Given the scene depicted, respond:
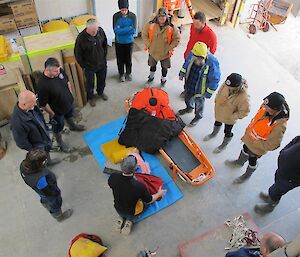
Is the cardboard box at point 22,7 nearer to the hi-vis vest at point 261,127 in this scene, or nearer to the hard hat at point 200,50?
the hard hat at point 200,50

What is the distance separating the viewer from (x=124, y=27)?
16.9 feet

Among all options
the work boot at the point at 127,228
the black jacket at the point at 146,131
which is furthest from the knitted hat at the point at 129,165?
the black jacket at the point at 146,131

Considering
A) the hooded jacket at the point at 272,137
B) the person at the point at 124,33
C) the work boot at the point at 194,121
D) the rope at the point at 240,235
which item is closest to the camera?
the hooded jacket at the point at 272,137

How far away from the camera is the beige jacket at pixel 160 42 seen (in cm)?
507

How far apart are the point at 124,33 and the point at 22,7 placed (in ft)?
6.00

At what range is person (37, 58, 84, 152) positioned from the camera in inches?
156

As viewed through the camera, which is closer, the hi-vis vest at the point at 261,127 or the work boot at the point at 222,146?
the hi-vis vest at the point at 261,127

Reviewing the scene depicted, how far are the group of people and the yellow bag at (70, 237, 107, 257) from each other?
1.35 feet

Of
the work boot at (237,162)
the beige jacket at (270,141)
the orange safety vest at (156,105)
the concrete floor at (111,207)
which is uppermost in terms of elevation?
the beige jacket at (270,141)

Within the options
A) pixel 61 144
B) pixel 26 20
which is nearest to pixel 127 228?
pixel 61 144

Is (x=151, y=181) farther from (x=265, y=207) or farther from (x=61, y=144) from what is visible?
(x=265, y=207)

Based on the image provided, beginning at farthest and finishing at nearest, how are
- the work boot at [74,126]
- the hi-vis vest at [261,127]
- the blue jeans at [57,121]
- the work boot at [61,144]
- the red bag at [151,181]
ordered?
the work boot at [74,126] < the work boot at [61,144] < the blue jeans at [57,121] < the red bag at [151,181] < the hi-vis vest at [261,127]

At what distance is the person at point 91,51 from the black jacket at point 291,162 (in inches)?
114

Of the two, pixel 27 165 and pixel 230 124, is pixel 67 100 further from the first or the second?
pixel 230 124
